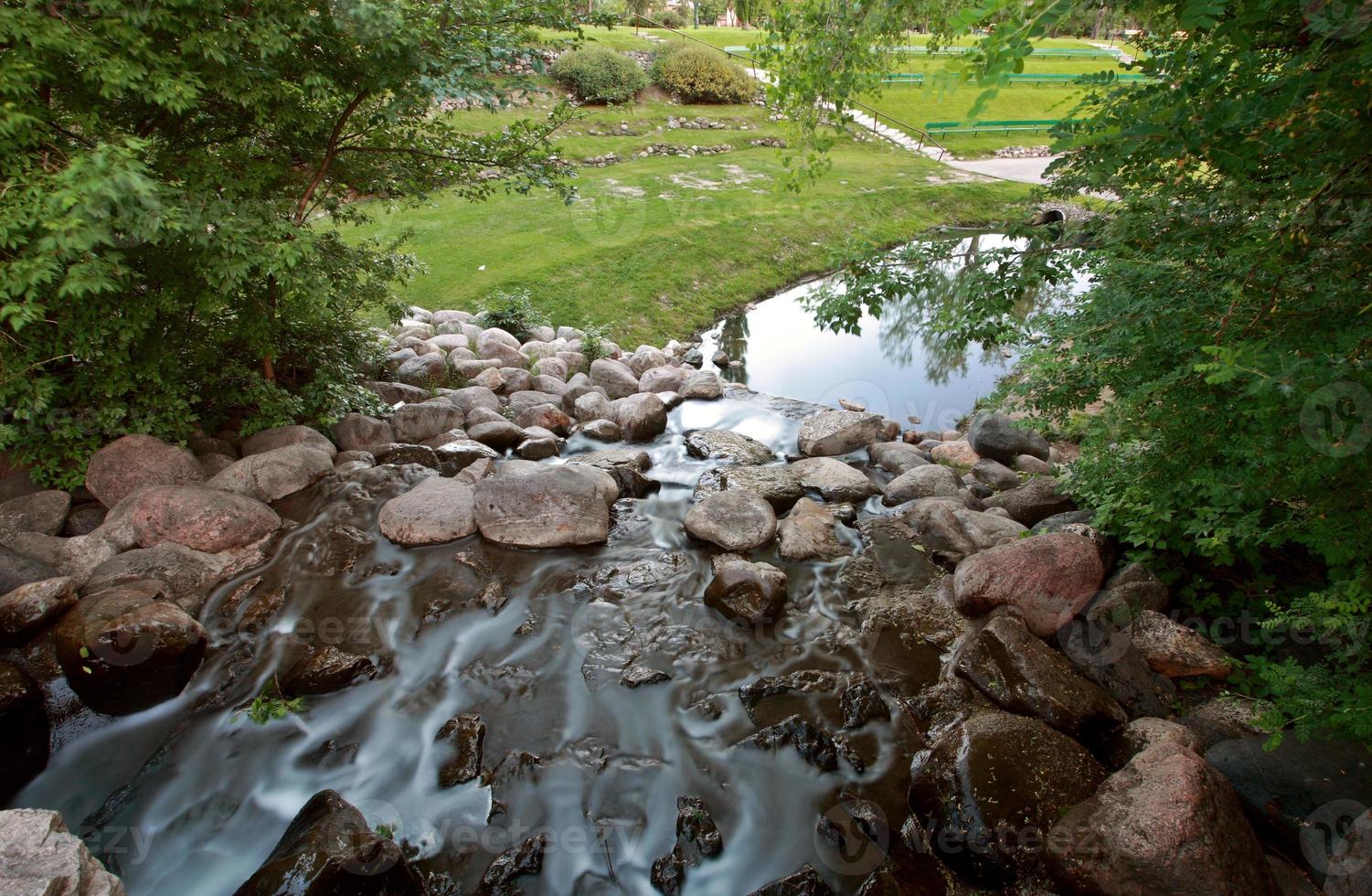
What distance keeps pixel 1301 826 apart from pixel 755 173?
24.7 meters

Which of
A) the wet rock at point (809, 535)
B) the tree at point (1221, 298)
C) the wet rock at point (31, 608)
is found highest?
the tree at point (1221, 298)

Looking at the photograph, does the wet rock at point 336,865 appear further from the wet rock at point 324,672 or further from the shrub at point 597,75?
the shrub at point 597,75

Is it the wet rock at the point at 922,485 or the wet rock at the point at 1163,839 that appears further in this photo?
the wet rock at the point at 922,485

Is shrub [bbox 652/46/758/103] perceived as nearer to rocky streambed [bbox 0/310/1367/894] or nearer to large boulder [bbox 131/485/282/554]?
rocky streambed [bbox 0/310/1367/894]

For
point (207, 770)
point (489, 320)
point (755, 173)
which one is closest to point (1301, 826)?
point (207, 770)

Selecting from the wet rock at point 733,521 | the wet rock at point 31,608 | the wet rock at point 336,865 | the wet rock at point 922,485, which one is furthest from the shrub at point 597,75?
the wet rock at point 336,865

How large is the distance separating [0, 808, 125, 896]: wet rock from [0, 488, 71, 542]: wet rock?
15.0 feet

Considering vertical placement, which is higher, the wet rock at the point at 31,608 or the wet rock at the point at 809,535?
the wet rock at the point at 31,608

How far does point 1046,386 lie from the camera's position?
6.09 m

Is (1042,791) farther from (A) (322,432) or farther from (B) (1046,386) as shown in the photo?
(A) (322,432)

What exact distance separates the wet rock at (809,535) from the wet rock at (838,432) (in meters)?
2.51

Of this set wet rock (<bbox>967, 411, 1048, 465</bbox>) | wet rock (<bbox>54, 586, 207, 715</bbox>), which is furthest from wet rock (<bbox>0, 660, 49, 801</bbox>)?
wet rock (<bbox>967, 411, 1048, 465</bbox>)

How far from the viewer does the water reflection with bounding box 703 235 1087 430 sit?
1399cm

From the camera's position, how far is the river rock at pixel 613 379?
12.8m
